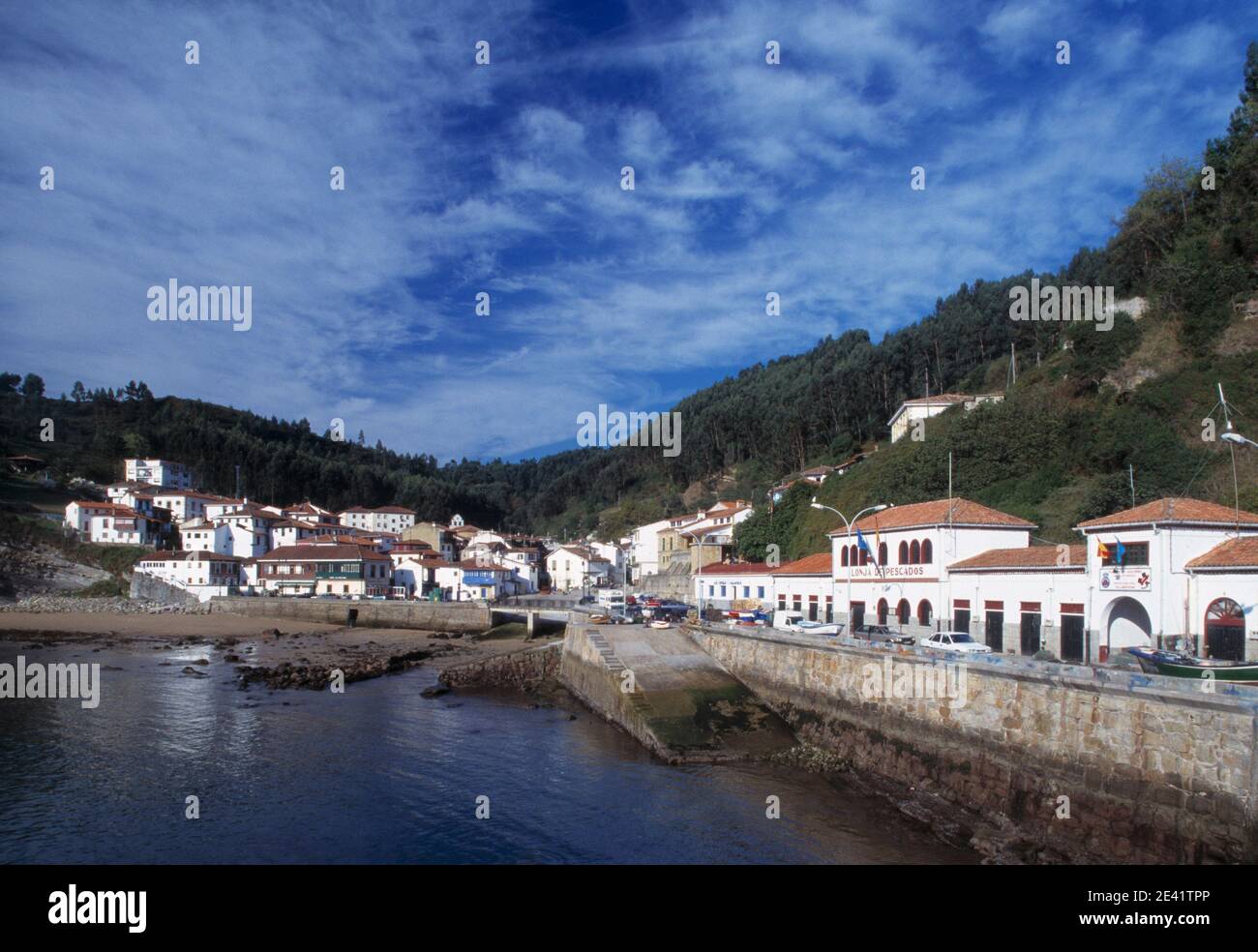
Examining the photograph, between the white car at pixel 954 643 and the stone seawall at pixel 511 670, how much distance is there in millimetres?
23915

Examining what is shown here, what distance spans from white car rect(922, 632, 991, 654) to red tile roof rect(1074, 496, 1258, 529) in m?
7.32

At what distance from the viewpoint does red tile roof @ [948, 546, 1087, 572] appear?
3438cm

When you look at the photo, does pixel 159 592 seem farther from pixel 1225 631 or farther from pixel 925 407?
pixel 1225 631

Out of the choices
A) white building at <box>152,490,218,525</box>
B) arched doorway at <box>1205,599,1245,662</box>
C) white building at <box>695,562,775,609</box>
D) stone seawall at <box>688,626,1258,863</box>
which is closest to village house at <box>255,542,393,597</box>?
white building at <box>152,490,218,525</box>

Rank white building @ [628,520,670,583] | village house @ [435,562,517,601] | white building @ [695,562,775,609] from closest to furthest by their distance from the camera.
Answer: white building @ [695,562,775,609]
village house @ [435,562,517,601]
white building @ [628,520,670,583]

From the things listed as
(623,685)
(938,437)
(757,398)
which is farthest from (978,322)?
(623,685)

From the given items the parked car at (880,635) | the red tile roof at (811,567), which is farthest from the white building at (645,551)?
the parked car at (880,635)

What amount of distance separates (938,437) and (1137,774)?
52511 mm

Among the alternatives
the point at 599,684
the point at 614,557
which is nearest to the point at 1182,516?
the point at 599,684

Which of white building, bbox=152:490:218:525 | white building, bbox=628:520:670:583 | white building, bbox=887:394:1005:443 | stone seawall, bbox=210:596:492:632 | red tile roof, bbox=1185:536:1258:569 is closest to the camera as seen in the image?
red tile roof, bbox=1185:536:1258:569

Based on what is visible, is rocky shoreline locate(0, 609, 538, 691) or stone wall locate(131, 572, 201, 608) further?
stone wall locate(131, 572, 201, 608)

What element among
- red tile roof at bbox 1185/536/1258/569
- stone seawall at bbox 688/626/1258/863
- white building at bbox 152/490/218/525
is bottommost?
stone seawall at bbox 688/626/1258/863

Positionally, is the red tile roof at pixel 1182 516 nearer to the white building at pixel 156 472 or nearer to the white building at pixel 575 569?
the white building at pixel 575 569

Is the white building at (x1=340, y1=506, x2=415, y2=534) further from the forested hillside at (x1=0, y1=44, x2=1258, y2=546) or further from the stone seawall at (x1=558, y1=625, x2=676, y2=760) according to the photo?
the stone seawall at (x1=558, y1=625, x2=676, y2=760)
